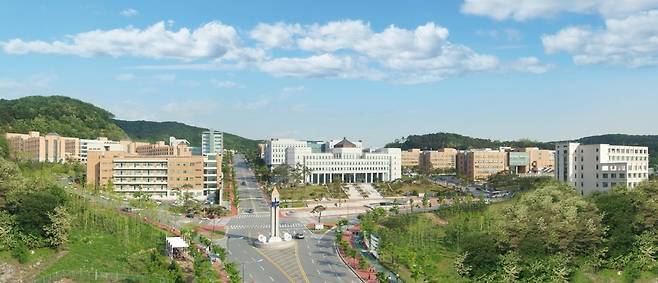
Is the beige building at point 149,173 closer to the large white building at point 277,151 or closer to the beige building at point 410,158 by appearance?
the large white building at point 277,151

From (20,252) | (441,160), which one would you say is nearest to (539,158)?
(441,160)

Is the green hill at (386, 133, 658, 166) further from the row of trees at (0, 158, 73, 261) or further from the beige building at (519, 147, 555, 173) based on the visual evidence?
the row of trees at (0, 158, 73, 261)

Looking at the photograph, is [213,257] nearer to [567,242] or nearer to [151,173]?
[567,242]

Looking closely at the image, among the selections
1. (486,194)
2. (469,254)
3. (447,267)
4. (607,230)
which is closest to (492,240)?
(469,254)

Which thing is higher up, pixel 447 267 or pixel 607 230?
pixel 607 230

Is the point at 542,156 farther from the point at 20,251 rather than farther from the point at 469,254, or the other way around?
the point at 20,251
